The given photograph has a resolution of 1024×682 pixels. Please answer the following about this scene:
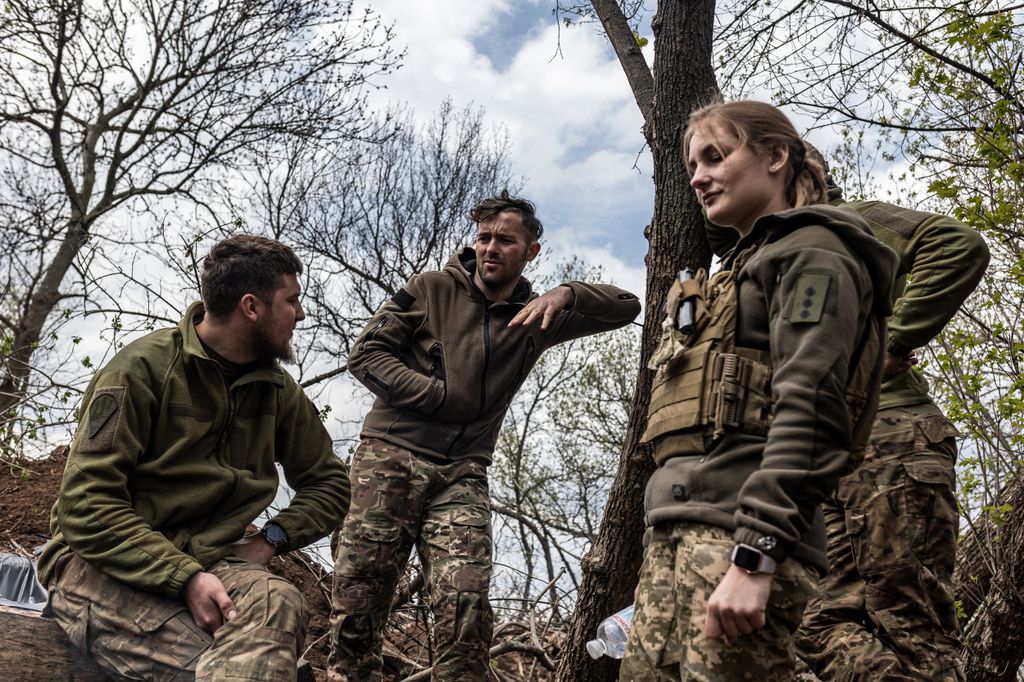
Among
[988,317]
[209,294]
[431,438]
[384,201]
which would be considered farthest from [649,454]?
[384,201]

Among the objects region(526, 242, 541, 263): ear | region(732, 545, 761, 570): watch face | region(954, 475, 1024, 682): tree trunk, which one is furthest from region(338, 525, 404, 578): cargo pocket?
region(954, 475, 1024, 682): tree trunk

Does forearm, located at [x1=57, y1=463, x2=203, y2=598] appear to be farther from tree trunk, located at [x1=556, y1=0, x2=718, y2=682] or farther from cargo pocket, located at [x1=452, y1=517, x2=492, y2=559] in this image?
tree trunk, located at [x1=556, y1=0, x2=718, y2=682]

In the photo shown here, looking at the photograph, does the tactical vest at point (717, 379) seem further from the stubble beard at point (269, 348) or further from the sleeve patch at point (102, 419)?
the sleeve patch at point (102, 419)

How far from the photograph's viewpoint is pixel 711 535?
2336mm

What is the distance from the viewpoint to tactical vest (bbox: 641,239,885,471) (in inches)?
93.4

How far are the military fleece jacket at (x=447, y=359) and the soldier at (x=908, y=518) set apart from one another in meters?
1.63

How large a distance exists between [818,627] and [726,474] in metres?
1.75

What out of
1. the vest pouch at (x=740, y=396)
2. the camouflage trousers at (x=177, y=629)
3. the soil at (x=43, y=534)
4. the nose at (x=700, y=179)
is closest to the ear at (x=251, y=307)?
the camouflage trousers at (x=177, y=629)

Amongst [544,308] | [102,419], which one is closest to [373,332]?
[544,308]

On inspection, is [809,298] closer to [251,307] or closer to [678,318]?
[678,318]

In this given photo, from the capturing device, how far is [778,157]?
2660 millimetres

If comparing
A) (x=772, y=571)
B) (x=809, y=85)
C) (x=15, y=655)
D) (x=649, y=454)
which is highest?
(x=809, y=85)

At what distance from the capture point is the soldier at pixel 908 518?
11.7 ft

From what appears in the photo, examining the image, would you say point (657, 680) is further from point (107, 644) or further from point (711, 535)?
point (107, 644)
